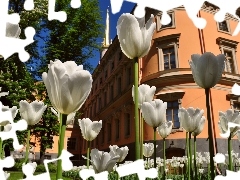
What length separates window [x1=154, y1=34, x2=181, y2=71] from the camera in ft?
49.6

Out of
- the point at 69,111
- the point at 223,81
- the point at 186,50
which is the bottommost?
the point at 69,111

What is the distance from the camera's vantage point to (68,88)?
2.43 feet

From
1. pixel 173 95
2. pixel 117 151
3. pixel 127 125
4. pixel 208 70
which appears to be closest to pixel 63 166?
pixel 208 70

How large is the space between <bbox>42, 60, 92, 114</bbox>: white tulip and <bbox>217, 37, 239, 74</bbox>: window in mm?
15379

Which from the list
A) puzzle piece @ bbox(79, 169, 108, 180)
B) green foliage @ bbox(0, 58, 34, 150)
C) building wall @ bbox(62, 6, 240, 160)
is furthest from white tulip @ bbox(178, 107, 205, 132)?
building wall @ bbox(62, 6, 240, 160)

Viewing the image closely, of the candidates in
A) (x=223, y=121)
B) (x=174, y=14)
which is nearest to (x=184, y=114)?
(x=223, y=121)

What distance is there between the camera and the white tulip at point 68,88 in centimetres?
74

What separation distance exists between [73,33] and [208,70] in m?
16.2

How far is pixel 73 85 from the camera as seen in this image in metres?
0.74

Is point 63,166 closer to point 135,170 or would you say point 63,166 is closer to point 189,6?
point 135,170

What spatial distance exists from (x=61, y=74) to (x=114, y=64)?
2190 cm

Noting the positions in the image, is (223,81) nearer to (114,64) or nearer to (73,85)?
(114,64)

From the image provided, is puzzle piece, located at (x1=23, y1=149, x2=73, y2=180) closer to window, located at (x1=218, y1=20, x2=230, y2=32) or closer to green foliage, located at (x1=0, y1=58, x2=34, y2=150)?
green foliage, located at (x1=0, y1=58, x2=34, y2=150)

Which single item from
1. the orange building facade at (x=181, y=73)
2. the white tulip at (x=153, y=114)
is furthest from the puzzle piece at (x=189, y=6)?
the orange building facade at (x=181, y=73)
